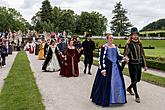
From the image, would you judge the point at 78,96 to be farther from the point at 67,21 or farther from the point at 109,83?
the point at 67,21

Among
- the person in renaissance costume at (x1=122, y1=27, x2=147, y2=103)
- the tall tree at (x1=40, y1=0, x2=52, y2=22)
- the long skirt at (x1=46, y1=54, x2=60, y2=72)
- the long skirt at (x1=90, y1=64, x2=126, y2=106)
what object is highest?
the tall tree at (x1=40, y1=0, x2=52, y2=22)

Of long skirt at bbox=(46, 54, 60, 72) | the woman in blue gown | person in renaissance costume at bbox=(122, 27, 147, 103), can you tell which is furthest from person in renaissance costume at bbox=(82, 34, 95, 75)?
the woman in blue gown

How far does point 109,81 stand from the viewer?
993cm

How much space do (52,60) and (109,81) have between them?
33.9 ft

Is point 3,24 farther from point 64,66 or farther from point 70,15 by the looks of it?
point 64,66

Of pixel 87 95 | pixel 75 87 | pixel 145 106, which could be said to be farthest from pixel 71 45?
pixel 145 106

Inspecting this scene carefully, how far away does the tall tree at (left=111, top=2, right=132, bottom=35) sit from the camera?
133250mm

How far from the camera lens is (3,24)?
382ft

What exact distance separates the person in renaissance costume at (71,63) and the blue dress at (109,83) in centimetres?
678

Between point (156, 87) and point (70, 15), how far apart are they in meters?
108

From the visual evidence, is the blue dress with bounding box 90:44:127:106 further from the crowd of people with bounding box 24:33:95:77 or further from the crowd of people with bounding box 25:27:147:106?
the crowd of people with bounding box 24:33:95:77

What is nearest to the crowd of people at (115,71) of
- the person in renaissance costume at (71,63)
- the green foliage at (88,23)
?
the person in renaissance costume at (71,63)

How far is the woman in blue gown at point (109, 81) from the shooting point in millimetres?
9766

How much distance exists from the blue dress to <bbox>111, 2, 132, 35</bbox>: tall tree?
122513mm
